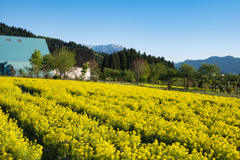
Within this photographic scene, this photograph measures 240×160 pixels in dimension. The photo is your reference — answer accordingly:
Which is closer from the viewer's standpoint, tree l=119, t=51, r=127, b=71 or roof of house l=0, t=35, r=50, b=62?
roof of house l=0, t=35, r=50, b=62

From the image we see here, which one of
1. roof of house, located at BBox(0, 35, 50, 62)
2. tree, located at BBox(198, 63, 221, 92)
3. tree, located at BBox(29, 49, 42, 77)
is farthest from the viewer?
roof of house, located at BBox(0, 35, 50, 62)

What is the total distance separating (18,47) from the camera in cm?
3853

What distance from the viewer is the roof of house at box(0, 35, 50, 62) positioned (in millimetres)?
35844

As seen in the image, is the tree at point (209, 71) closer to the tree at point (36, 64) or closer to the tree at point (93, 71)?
the tree at point (93, 71)

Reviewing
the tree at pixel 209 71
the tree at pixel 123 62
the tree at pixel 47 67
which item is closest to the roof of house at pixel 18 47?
the tree at pixel 47 67

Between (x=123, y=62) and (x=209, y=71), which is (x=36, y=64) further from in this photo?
(x=123, y=62)

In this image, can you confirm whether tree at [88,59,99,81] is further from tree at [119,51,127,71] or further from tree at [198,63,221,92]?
tree at [119,51,127,71]

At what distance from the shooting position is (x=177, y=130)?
5758 millimetres

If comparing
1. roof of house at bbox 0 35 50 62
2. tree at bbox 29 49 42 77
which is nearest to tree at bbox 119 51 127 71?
roof of house at bbox 0 35 50 62

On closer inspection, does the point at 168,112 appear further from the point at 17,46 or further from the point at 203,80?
the point at 17,46

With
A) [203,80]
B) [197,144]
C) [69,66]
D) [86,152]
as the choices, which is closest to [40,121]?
[86,152]

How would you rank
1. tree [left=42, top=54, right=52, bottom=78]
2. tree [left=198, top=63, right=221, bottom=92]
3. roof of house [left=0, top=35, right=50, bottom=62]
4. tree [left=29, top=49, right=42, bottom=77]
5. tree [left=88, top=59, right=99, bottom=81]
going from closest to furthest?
1. tree [left=29, top=49, right=42, bottom=77]
2. tree [left=42, top=54, right=52, bottom=78]
3. tree [left=198, top=63, right=221, bottom=92]
4. tree [left=88, top=59, right=99, bottom=81]
5. roof of house [left=0, top=35, right=50, bottom=62]

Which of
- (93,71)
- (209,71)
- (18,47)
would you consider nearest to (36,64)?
(18,47)

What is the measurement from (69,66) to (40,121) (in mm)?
25300
